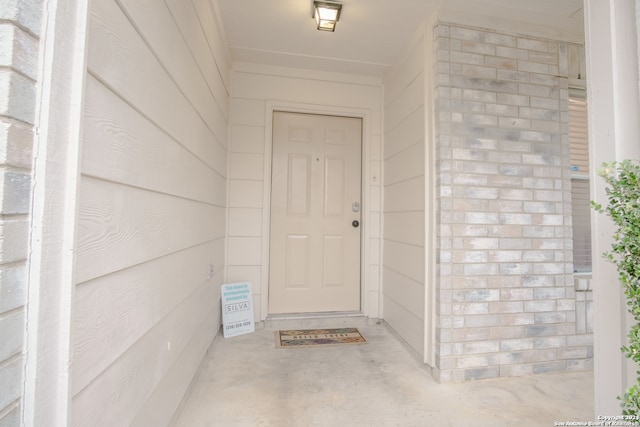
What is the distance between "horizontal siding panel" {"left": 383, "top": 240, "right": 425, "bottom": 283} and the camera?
2115 mm

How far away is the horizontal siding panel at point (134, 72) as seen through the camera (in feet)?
2.42

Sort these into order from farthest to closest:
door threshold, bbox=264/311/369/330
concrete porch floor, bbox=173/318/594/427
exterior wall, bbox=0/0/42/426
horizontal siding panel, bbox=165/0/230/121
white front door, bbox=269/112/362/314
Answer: white front door, bbox=269/112/362/314, door threshold, bbox=264/311/369/330, concrete porch floor, bbox=173/318/594/427, horizontal siding panel, bbox=165/0/230/121, exterior wall, bbox=0/0/42/426

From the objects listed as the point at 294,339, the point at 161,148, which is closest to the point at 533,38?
the point at 161,148

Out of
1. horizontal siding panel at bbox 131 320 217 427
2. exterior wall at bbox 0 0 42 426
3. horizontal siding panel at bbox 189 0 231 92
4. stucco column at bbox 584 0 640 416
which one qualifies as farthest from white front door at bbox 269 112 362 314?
exterior wall at bbox 0 0 42 426

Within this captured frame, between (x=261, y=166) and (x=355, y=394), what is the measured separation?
198cm

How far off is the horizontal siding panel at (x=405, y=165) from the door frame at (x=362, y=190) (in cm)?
19

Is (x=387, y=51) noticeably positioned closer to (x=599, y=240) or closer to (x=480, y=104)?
(x=480, y=104)

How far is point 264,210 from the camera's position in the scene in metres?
2.72

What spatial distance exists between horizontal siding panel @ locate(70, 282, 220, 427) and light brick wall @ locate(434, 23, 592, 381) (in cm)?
155

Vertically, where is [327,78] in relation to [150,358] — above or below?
above

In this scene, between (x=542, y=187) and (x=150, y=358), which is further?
(x=542, y=187)

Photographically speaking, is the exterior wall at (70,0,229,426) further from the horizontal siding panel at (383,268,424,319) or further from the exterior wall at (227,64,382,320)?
the horizontal siding panel at (383,268,424,319)

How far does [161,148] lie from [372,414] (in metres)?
1.63

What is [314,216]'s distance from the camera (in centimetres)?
285
